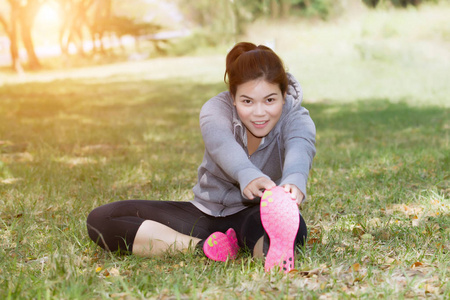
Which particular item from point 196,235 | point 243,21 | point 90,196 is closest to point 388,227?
point 196,235

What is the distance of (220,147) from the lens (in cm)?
304

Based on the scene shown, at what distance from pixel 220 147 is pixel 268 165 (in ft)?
1.37

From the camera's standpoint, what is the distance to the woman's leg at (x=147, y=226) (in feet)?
10.4

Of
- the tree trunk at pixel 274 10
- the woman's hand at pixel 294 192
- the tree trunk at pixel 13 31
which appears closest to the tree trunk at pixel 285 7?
the tree trunk at pixel 274 10

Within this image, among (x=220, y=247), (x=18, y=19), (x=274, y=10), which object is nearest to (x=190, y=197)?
(x=220, y=247)

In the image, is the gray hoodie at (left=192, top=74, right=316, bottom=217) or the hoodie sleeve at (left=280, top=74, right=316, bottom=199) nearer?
the hoodie sleeve at (left=280, top=74, right=316, bottom=199)

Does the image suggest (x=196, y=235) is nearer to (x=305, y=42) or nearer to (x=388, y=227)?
(x=388, y=227)

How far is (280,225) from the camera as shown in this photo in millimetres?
2715

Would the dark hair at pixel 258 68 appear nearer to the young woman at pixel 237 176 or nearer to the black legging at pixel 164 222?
the young woman at pixel 237 176

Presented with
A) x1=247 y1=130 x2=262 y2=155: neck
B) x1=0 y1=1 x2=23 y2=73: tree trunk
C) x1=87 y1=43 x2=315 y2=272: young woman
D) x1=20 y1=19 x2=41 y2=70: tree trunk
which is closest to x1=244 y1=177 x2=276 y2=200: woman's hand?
x1=87 y1=43 x2=315 y2=272: young woman

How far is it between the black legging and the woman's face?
48cm

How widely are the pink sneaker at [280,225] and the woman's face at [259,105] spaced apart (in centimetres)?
53

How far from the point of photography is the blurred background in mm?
15359

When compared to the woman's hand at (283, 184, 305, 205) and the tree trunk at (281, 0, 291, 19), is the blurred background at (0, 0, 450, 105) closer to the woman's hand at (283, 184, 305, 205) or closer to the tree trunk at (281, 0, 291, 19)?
the tree trunk at (281, 0, 291, 19)
